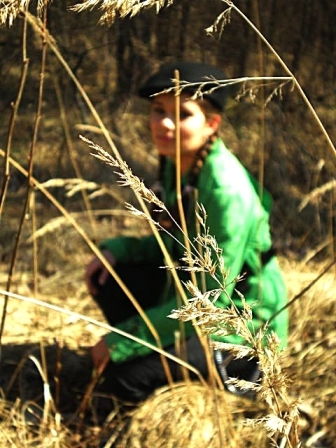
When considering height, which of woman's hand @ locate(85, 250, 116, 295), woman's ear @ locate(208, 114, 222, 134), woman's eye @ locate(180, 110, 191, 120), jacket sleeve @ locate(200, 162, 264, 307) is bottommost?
woman's hand @ locate(85, 250, 116, 295)

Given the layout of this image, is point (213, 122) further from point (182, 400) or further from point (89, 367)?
point (89, 367)

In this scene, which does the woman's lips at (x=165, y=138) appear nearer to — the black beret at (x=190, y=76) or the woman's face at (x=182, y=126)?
the woman's face at (x=182, y=126)

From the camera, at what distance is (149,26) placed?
383 centimetres

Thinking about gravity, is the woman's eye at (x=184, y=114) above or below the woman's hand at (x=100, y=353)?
above

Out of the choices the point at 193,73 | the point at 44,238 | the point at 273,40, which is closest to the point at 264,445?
the point at 193,73

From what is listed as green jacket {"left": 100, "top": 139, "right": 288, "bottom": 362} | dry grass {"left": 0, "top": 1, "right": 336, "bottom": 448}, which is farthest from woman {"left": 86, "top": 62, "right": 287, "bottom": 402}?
dry grass {"left": 0, "top": 1, "right": 336, "bottom": 448}

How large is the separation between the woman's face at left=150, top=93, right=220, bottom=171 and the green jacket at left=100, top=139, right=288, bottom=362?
0.04 metres

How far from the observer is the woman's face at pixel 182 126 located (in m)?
2.11

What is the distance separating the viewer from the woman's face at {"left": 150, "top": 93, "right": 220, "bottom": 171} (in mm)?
2105

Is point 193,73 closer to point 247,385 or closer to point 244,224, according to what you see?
point 244,224

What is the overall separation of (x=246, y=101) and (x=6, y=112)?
37.3 inches

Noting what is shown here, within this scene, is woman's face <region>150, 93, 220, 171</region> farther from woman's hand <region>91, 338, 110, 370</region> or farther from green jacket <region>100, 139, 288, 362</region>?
woman's hand <region>91, 338, 110, 370</region>

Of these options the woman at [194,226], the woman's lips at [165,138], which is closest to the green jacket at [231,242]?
the woman at [194,226]

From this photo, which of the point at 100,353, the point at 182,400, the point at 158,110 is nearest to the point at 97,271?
the point at 100,353
